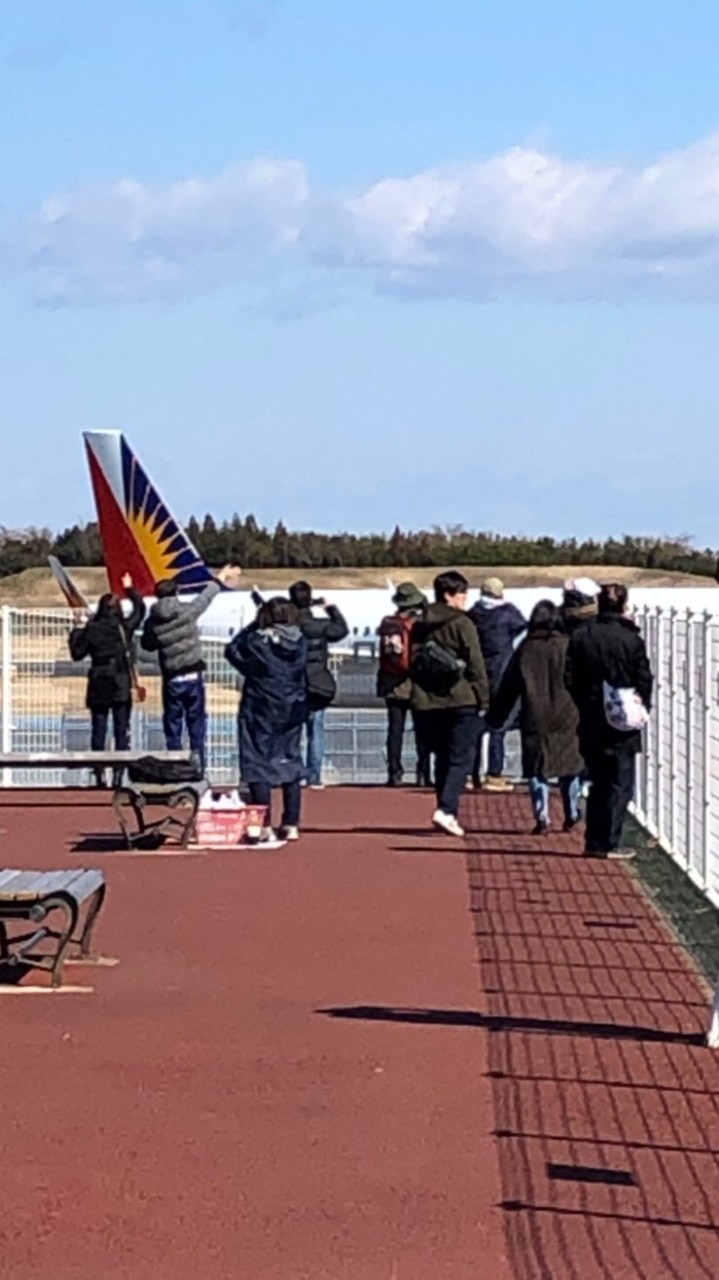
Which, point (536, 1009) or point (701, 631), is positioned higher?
point (701, 631)

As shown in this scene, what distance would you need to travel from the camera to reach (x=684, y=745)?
16234mm

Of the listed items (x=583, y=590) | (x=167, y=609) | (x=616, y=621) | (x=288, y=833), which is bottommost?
(x=288, y=833)

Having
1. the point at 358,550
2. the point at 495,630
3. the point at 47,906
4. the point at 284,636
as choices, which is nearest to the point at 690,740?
the point at 284,636

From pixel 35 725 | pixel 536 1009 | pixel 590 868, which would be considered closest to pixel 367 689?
pixel 35 725

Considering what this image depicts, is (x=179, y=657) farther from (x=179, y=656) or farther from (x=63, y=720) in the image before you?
(x=63, y=720)

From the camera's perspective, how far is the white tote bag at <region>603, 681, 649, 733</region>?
51.4 feet

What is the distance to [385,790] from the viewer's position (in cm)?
2344

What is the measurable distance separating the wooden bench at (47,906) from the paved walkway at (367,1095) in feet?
0.88

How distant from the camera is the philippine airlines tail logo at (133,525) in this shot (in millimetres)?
39281

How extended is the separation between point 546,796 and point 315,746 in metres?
5.54

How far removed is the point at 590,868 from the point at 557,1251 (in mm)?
9393

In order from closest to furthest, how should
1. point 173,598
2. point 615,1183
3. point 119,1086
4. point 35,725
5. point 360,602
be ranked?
point 615,1183, point 119,1086, point 173,598, point 35,725, point 360,602

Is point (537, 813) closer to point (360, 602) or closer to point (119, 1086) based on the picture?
point (119, 1086)

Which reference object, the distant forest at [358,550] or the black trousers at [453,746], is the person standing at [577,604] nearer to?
the black trousers at [453,746]
